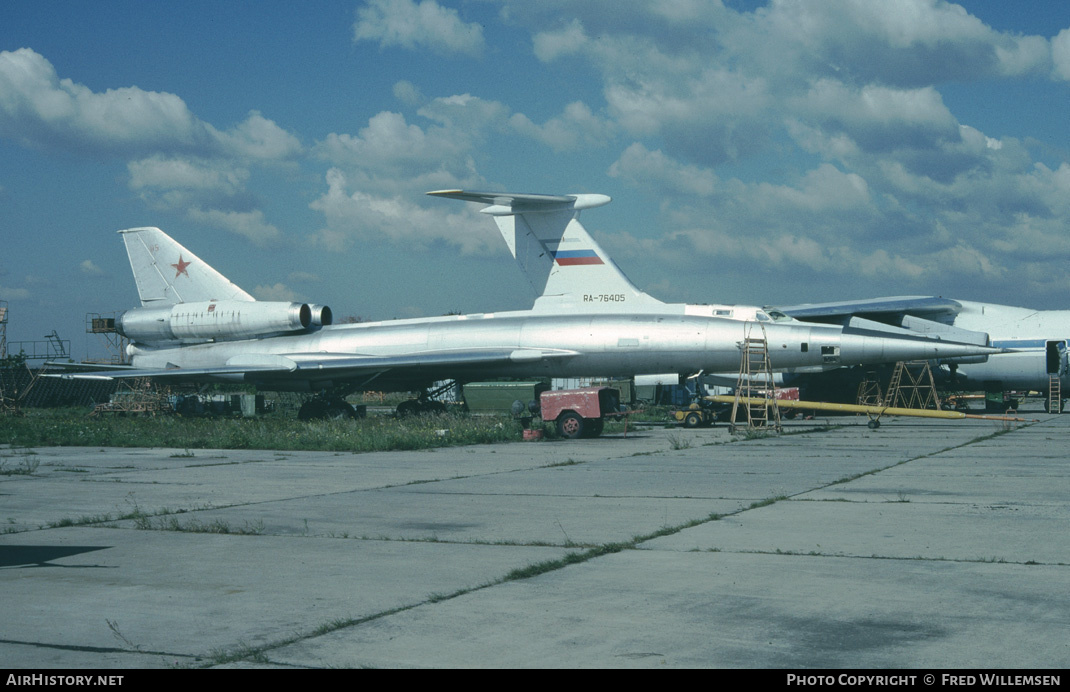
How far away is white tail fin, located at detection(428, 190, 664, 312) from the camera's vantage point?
88.1 feet

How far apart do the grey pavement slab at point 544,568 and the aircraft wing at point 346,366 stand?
12557 mm

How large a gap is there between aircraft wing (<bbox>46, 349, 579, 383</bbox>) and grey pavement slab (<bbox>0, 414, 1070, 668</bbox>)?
12.6 meters

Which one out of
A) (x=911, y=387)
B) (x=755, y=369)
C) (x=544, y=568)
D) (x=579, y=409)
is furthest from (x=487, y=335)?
(x=544, y=568)

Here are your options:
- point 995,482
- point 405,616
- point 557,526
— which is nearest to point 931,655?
point 405,616

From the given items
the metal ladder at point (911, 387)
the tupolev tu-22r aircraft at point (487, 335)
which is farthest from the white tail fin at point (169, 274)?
the metal ladder at point (911, 387)

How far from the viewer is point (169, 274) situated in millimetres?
30828

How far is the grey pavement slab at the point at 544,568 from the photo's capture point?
4.66 m

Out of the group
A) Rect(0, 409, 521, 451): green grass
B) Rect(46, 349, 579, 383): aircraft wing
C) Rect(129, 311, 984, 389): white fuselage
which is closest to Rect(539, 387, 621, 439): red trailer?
Rect(0, 409, 521, 451): green grass

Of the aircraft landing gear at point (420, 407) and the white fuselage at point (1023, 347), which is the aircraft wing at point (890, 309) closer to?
the white fuselage at point (1023, 347)

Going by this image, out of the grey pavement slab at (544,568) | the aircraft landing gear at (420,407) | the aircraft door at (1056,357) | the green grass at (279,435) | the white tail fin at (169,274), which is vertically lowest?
the grey pavement slab at (544,568)

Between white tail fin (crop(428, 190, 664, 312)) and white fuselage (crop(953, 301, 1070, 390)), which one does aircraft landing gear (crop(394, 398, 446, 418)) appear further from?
white fuselage (crop(953, 301, 1070, 390))
